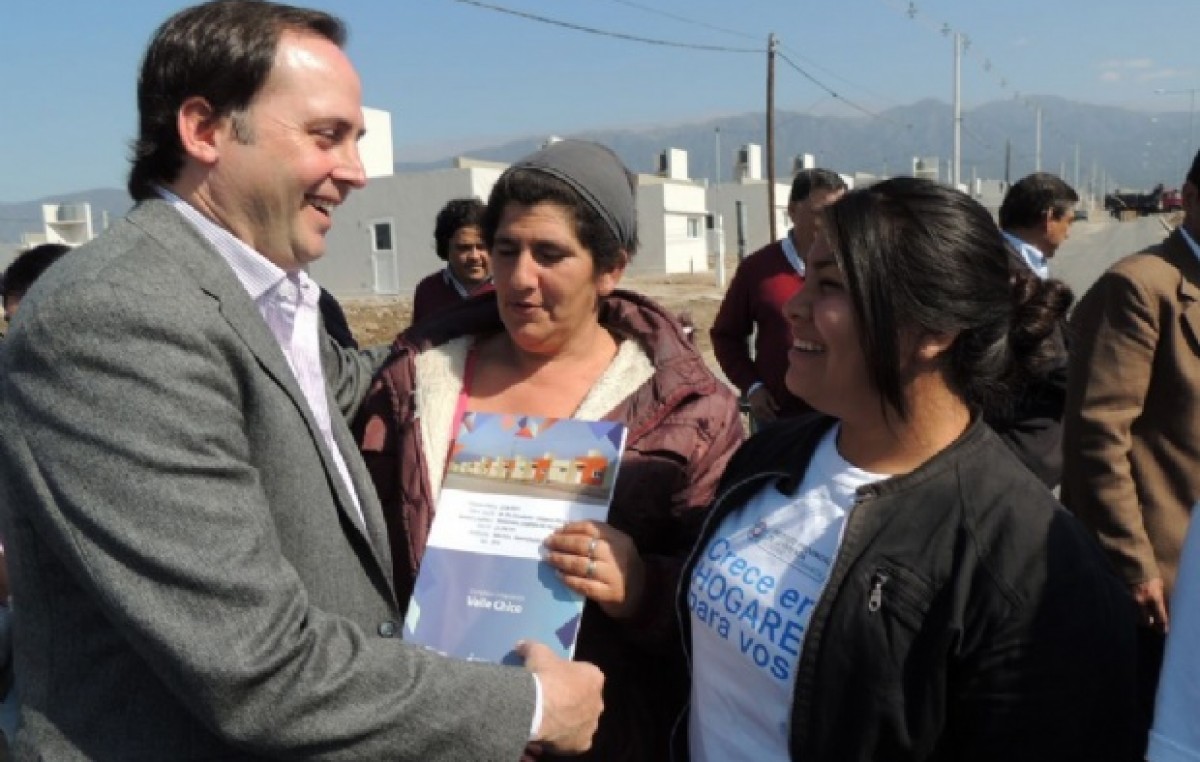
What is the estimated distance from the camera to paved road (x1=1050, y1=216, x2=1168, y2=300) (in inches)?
956

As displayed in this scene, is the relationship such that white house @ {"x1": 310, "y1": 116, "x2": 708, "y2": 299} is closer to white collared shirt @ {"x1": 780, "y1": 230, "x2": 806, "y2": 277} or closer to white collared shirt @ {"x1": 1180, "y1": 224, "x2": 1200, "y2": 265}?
white collared shirt @ {"x1": 780, "y1": 230, "x2": 806, "y2": 277}

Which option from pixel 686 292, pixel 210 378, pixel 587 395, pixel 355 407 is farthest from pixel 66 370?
pixel 686 292

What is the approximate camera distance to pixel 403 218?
114 ft

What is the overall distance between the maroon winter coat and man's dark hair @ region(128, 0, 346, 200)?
2.51ft

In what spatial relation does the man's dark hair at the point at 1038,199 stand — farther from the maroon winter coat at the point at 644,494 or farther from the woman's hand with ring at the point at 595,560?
the woman's hand with ring at the point at 595,560

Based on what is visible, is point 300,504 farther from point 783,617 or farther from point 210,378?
point 783,617

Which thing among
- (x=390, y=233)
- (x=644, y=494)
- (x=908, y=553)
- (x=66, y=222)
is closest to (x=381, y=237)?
(x=390, y=233)

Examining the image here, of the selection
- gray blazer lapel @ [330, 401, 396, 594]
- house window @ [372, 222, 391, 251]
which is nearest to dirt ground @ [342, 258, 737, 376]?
house window @ [372, 222, 391, 251]

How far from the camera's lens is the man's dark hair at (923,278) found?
1810mm

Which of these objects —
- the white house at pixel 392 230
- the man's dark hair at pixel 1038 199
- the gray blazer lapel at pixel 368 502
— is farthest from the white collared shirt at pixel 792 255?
the white house at pixel 392 230

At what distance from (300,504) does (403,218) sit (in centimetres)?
3406

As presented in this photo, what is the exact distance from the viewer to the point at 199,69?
1725 millimetres

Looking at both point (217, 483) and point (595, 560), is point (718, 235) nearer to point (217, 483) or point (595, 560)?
point (595, 560)

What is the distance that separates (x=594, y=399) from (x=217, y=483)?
98cm
